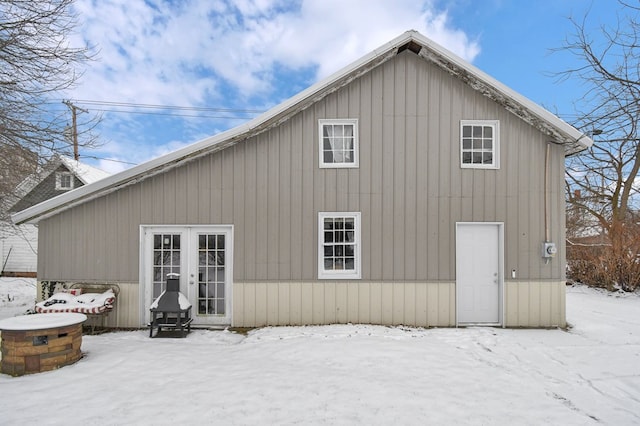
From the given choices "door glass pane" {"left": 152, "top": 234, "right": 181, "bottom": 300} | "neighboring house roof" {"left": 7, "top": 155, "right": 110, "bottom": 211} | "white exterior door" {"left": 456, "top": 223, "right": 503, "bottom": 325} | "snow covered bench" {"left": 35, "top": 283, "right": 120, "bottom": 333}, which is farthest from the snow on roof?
"white exterior door" {"left": 456, "top": 223, "right": 503, "bottom": 325}

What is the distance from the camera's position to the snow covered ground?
3250 mm

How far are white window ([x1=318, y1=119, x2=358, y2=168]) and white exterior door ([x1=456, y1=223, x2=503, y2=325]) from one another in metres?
2.66

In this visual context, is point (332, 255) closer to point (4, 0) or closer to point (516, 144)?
point (516, 144)

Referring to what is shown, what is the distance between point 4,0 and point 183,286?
6756 millimetres

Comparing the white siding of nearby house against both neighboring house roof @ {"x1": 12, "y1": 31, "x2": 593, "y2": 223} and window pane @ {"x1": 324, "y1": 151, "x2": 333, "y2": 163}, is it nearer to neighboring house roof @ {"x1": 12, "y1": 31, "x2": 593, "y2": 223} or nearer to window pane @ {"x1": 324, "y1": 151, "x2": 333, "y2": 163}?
neighboring house roof @ {"x1": 12, "y1": 31, "x2": 593, "y2": 223}

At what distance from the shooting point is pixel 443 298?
629 cm

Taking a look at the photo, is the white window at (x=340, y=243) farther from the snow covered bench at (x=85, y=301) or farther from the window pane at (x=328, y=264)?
the snow covered bench at (x=85, y=301)

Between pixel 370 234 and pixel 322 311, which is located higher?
pixel 370 234

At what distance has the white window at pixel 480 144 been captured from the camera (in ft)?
21.0

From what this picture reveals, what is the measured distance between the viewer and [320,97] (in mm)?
6281

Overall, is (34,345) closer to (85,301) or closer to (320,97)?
(85,301)

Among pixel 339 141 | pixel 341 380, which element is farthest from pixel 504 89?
pixel 341 380

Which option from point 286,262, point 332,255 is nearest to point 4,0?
point 286,262

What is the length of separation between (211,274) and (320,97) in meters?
4.20
